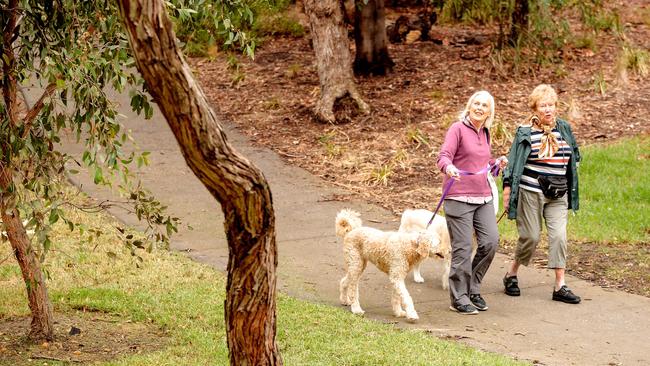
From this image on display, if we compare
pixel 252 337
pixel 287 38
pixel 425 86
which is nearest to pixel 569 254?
pixel 252 337

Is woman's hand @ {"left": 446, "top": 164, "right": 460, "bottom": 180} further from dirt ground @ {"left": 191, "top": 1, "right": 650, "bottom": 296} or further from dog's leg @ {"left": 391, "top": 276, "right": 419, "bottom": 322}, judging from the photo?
dirt ground @ {"left": 191, "top": 1, "right": 650, "bottom": 296}

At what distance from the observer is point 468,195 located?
26.3 feet

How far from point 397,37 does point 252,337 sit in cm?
1348

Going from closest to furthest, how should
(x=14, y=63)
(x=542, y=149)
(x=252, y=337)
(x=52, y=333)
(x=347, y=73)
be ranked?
(x=252, y=337) < (x=14, y=63) < (x=52, y=333) < (x=542, y=149) < (x=347, y=73)

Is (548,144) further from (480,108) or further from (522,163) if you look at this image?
(480,108)

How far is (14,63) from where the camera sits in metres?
6.50

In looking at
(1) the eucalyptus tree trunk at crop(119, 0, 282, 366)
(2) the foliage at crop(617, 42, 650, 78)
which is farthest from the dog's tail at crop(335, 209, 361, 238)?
(2) the foliage at crop(617, 42, 650, 78)

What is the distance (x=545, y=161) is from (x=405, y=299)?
167 cm

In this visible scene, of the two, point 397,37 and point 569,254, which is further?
point 397,37

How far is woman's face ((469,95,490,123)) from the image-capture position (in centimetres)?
795

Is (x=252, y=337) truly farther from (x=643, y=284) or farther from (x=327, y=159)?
(x=327, y=159)

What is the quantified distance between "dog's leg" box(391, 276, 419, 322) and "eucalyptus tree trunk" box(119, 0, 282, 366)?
2.59 metres

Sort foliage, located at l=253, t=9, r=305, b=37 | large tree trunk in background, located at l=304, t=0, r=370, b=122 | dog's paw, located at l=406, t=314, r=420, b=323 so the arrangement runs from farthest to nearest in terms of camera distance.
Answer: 1. foliage, located at l=253, t=9, r=305, b=37
2. large tree trunk in background, located at l=304, t=0, r=370, b=122
3. dog's paw, located at l=406, t=314, r=420, b=323

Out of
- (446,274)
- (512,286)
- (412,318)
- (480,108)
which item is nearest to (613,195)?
(512,286)
